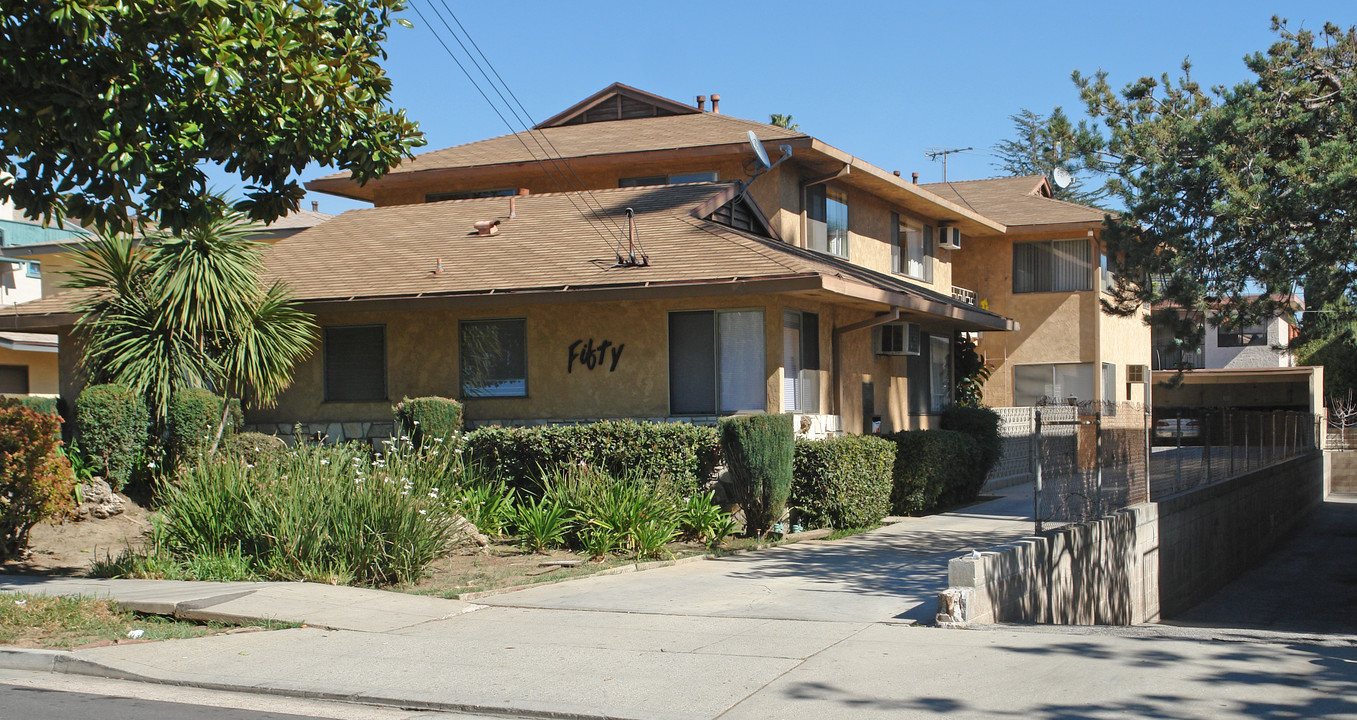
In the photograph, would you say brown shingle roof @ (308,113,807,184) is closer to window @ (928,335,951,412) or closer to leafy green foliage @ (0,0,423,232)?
window @ (928,335,951,412)

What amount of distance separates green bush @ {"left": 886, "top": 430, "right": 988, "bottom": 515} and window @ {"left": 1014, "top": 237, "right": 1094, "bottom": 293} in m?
13.1

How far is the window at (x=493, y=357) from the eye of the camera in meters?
17.0

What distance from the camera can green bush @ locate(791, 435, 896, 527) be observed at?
47.0 ft

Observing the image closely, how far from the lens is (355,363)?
1788cm

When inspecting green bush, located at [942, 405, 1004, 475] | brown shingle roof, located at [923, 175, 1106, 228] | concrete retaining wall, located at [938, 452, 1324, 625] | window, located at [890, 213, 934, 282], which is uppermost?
brown shingle roof, located at [923, 175, 1106, 228]

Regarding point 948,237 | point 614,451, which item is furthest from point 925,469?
point 948,237

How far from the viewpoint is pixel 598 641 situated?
859 cm

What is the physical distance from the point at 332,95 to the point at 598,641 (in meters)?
5.80

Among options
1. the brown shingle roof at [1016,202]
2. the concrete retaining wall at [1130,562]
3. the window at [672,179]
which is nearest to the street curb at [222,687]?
the concrete retaining wall at [1130,562]

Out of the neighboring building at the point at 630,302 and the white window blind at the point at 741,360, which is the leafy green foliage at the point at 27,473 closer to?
the neighboring building at the point at 630,302

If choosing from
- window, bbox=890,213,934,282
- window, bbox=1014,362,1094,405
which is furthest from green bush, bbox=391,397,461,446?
window, bbox=1014,362,1094,405

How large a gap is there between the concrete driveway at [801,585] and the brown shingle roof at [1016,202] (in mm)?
16103

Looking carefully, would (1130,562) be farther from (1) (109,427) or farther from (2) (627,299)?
(1) (109,427)

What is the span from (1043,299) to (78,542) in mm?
23096
